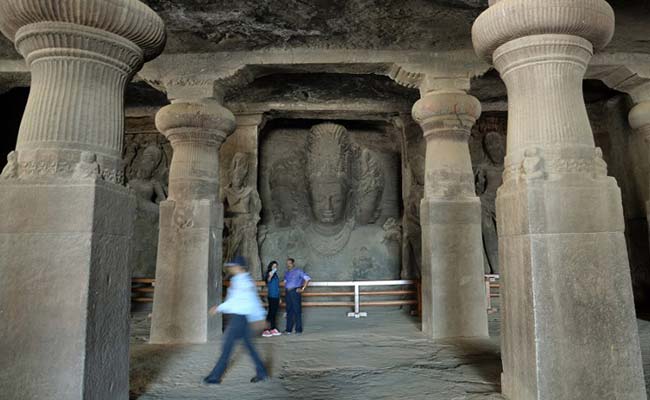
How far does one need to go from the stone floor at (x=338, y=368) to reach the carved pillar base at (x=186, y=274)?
28 centimetres

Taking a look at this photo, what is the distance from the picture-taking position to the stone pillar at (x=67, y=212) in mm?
2527

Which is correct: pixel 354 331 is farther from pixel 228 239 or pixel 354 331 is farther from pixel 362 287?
pixel 228 239

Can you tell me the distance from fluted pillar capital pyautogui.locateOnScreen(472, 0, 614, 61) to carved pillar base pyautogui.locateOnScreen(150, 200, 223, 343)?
13.4 ft

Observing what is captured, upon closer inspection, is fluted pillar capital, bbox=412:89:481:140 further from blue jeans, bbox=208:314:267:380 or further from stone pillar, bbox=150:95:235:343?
blue jeans, bbox=208:314:267:380

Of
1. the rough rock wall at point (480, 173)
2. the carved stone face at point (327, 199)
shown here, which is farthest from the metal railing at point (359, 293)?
the carved stone face at point (327, 199)

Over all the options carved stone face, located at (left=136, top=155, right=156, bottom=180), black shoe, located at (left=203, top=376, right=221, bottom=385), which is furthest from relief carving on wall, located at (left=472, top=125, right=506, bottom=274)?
carved stone face, located at (left=136, top=155, right=156, bottom=180)

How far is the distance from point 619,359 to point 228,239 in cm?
641

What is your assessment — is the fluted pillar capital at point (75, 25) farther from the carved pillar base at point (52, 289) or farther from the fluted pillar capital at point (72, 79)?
the carved pillar base at point (52, 289)

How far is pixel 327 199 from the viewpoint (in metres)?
8.59

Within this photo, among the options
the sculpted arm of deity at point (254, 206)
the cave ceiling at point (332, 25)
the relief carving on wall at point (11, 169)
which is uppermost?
Result: the cave ceiling at point (332, 25)

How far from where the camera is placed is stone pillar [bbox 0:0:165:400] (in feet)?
8.29

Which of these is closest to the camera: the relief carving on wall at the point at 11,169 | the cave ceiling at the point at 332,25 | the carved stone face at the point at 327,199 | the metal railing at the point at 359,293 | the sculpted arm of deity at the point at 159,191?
the relief carving on wall at the point at 11,169

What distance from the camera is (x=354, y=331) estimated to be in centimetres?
624

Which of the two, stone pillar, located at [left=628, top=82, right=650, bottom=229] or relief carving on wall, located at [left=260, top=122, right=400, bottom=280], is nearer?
stone pillar, located at [left=628, top=82, right=650, bottom=229]
